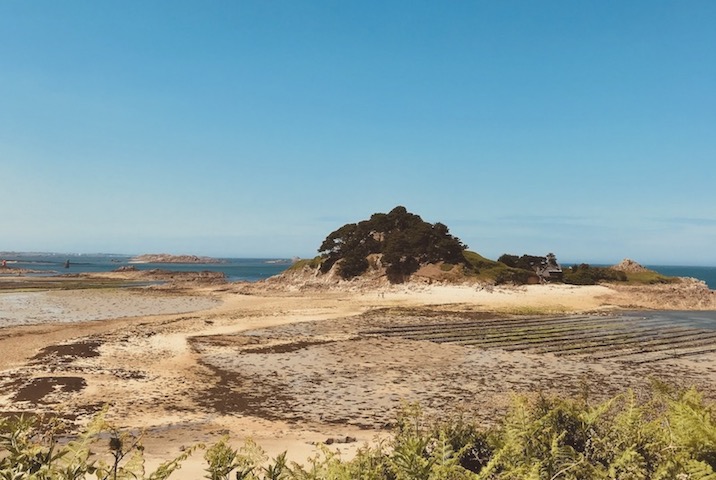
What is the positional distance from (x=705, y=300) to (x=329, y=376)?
4420cm

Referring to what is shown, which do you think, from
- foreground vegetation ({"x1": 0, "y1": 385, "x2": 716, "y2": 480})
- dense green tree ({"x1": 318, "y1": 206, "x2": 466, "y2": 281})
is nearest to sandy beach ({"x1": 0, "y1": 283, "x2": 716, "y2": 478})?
foreground vegetation ({"x1": 0, "y1": 385, "x2": 716, "y2": 480})

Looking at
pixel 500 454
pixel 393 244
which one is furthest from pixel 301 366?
pixel 393 244

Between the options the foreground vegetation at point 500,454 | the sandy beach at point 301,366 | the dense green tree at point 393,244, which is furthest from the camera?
the dense green tree at point 393,244

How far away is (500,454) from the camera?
169 inches

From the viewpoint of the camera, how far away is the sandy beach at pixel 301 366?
39.7 feet

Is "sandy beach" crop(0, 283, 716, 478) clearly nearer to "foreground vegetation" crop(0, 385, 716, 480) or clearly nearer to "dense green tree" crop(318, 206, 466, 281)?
"foreground vegetation" crop(0, 385, 716, 480)

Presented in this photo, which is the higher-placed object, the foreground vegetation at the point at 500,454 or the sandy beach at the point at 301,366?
the foreground vegetation at the point at 500,454

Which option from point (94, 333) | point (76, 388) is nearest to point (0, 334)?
point (94, 333)

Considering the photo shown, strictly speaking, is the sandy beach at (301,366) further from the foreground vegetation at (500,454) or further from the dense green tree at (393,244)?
the dense green tree at (393,244)

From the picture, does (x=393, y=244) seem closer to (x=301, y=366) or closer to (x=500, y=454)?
(x=301, y=366)

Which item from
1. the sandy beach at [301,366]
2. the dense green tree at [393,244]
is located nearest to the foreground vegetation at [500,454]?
the sandy beach at [301,366]

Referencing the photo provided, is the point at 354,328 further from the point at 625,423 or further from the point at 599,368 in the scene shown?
the point at 625,423

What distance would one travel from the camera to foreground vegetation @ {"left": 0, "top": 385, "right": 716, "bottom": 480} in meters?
3.84

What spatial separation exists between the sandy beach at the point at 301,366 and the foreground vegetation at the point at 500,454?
1.24 meters
